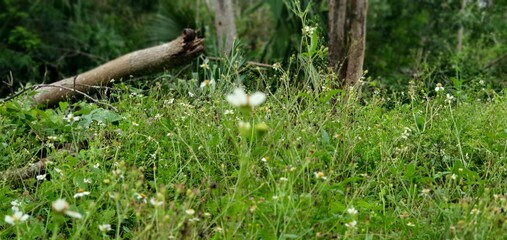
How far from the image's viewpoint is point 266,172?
2.90 metres

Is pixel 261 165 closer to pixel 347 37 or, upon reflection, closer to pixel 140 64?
pixel 140 64

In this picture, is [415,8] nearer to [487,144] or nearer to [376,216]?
[487,144]

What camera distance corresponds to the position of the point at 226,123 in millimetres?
2996

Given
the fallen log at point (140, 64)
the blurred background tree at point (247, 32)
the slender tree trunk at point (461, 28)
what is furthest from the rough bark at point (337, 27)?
the slender tree trunk at point (461, 28)

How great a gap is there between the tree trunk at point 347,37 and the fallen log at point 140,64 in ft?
4.20

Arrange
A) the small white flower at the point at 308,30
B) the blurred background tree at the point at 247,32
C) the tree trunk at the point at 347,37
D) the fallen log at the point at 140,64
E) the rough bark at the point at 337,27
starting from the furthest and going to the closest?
the blurred background tree at the point at 247,32, the rough bark at the point at 337,27, the tree trunk at the point at 347,37, the fallen log at the point at 140,64, the small white flower at the point at 308,30

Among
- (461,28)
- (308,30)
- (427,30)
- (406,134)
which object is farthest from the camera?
(461,28)

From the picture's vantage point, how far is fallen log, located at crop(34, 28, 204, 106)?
5312 mm

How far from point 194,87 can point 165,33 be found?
4.89 meters

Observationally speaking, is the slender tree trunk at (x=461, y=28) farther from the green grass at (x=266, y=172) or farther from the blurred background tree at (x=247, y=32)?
the green grass at (x=266, y=172)

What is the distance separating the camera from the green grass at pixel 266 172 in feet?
7.50

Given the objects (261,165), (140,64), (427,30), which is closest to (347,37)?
(140,64)

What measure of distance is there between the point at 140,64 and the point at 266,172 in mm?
3056

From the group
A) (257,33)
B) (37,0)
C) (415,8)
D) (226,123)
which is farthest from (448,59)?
(257,33)
